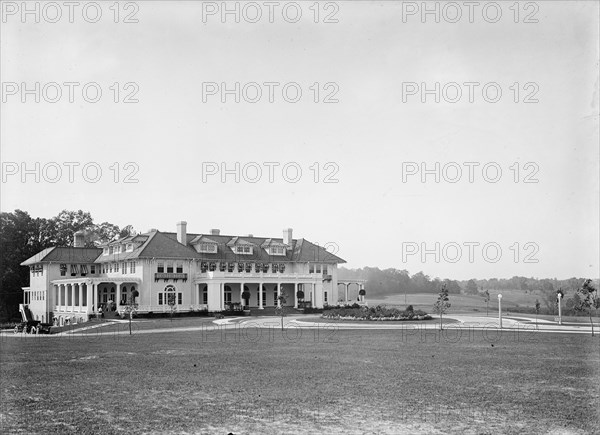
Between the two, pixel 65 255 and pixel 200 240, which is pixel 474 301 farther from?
pixel 65 255

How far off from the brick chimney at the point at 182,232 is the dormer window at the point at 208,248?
154 cm

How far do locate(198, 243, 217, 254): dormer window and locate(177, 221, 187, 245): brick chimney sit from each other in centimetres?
154

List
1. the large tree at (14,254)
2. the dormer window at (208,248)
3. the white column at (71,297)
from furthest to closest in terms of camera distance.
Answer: the large tree at (14,254)
the dormer window at (208,248)
the white column at (71,297)

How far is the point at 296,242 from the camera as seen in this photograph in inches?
2581

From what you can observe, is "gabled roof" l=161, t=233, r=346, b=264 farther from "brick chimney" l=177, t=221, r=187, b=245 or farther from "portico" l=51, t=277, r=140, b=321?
"portico" l=51, t=277, r=140, b=321

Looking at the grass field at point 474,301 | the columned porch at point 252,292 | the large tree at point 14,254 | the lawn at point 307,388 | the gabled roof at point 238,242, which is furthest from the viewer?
the large tree at point 14,254

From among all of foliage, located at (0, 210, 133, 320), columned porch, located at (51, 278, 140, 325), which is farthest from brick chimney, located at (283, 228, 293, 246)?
foliage, located at (0, 210, 133, 320)

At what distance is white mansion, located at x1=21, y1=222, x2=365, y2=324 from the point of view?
172 feet

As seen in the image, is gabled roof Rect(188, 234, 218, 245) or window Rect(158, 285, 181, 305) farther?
gabled roof Rect(188, 234, 218, 245)

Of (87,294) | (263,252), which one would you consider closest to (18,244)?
(87,294)

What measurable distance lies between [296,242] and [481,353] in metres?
46.5

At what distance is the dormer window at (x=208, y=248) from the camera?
2263 inches

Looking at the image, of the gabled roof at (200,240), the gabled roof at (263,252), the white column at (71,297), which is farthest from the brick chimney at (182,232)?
the white column at (71,297)

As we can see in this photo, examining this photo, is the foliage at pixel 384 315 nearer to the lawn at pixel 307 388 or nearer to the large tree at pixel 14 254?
the lawn at pixel 307 388
